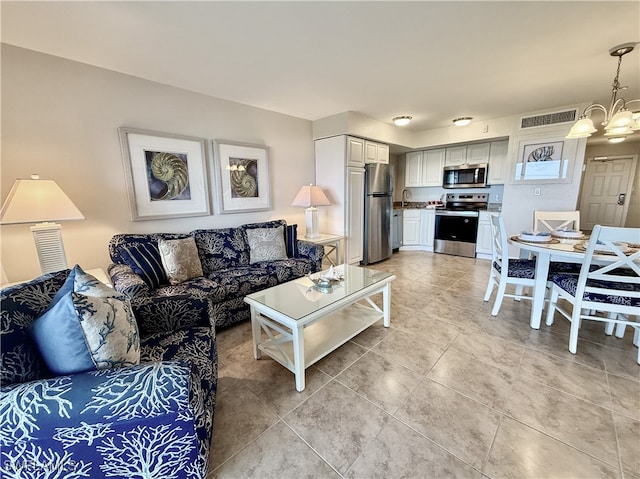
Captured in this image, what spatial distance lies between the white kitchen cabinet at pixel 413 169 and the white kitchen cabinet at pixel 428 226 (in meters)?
0.70

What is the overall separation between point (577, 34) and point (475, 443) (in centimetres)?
281

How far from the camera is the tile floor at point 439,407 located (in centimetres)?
120

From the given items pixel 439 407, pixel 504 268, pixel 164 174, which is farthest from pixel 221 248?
pixel 504 268

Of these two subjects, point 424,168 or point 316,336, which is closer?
point 316,336

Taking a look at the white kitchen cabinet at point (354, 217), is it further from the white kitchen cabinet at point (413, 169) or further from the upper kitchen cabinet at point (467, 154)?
the upper kitchen cabinet at point (467, 154)

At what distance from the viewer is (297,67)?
236 centimetres

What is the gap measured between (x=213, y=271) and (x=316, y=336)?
1.33 meters

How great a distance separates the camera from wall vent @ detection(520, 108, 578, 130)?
3.51 m

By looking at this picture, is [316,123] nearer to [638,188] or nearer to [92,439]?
[92,439]

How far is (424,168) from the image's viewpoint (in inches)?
210

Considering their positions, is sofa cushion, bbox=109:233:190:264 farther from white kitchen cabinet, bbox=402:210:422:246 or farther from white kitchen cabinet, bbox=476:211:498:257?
white kitchen cabinet, bbox=476:211:498:257

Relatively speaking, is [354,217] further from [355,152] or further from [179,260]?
[179,260]

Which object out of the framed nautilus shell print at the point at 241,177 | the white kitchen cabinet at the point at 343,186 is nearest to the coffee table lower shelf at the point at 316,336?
the framed nautilus shell print at the point at 241,177

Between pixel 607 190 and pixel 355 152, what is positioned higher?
pixel 355 152
